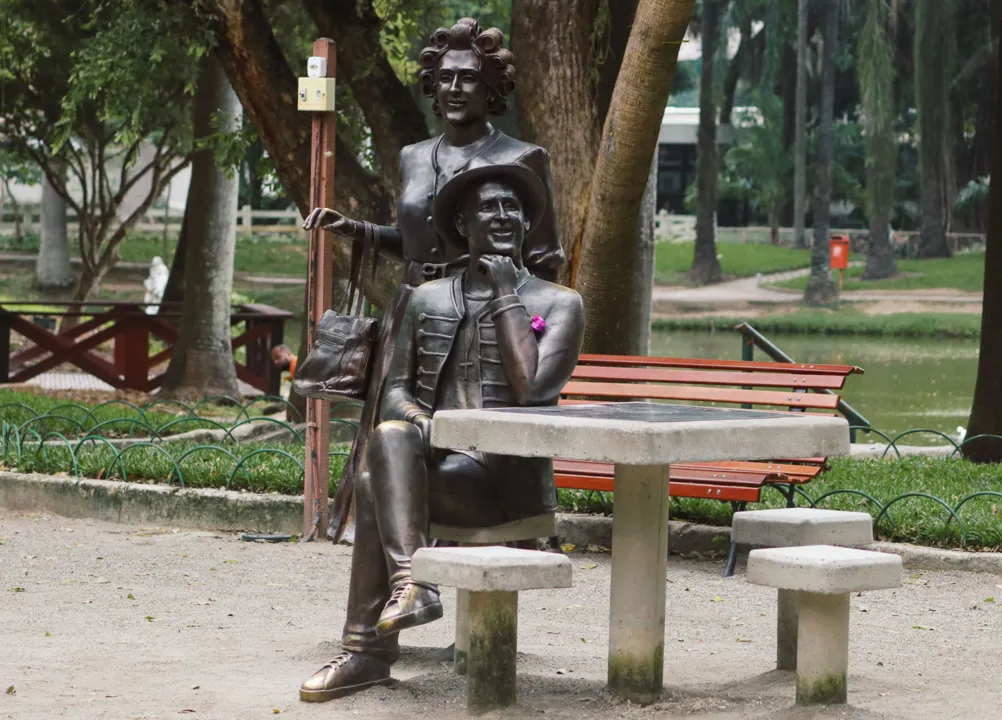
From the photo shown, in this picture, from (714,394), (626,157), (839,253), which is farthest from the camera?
(839,253)

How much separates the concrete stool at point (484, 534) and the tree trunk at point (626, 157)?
134 inches

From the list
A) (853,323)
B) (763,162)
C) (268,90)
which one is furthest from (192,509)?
(763,162)

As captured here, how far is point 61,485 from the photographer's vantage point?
9.12 meters

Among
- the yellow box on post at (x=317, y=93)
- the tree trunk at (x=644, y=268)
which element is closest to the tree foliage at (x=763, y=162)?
the tree trunk at (x=644, y=268)

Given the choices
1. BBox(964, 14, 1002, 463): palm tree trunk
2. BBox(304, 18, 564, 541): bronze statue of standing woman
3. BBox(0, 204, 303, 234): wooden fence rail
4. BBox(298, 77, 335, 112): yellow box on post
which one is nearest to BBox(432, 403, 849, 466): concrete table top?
BBox(304, 18, 564, 541): bronze statue of standing woman

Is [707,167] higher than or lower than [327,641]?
higher

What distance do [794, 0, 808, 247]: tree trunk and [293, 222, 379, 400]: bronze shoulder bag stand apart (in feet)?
117

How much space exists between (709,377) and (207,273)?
8.58 metres

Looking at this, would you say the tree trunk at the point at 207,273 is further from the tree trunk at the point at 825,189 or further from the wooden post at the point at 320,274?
the tree trunk at the point at 825,189

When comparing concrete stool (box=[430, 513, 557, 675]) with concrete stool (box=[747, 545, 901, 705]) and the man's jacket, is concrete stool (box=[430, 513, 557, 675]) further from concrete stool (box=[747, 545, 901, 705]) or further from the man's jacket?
concrete stool (box=[747, 545, 901, 705])

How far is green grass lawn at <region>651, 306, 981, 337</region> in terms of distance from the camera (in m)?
33.9

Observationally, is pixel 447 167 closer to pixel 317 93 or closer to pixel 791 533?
pixel 791 533

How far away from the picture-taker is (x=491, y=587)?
4477mm

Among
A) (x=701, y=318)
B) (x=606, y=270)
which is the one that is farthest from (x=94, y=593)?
(x=701, y=318)
